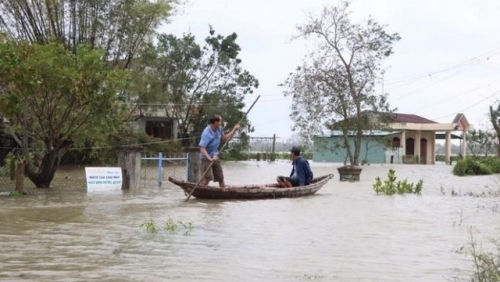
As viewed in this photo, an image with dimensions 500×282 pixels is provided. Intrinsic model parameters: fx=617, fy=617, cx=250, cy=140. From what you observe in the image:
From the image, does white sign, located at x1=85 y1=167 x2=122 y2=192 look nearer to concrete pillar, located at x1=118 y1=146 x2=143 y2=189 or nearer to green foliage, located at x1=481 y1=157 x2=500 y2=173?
concrete pillar, located at x1=118 y1=146 x2=143 y2=189

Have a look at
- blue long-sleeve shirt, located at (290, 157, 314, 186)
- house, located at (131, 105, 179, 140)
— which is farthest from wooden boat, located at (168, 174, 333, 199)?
house, located at (131, 105, 179, 140)

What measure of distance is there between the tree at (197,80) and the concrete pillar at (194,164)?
20.7 m

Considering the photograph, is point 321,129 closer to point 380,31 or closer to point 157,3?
point 380,31

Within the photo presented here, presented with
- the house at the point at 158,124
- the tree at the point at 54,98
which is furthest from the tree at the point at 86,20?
the tree at the point at 54,98

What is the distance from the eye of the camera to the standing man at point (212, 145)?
45.1 feet

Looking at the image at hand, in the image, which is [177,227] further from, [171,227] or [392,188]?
[392,188]

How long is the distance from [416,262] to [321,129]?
26642 millimetres

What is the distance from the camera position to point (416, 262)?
6852mm

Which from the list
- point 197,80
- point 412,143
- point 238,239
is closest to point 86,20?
point 197,80

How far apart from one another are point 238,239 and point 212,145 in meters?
6.06

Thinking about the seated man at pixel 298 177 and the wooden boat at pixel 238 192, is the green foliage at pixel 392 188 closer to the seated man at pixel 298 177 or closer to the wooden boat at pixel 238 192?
the seated man at pixel 298 177

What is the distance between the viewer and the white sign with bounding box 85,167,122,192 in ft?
49.1

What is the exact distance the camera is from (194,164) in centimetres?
1688

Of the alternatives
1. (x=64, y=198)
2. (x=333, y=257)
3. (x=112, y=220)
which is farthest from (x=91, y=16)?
(x=333, y=257)
